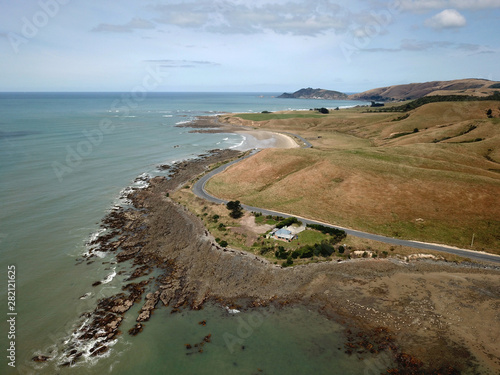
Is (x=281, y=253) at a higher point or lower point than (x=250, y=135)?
lower

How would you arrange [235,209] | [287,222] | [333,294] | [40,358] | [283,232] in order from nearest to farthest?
[40,358]
[333,294]
[283,232]
[287,222]
[235,209]

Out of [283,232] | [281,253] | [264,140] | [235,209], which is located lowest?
[281,253]

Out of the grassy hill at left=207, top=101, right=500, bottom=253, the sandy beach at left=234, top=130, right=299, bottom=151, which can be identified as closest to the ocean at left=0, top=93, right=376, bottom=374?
the grassy hill at left=207, top=101, right=500, bottom=253

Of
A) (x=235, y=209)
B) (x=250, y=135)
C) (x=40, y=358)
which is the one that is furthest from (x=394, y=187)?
(x=250, y=135)

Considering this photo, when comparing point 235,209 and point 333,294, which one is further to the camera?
point 235,209

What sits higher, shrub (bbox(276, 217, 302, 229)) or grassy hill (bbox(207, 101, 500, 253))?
grassy hill (bbox(207, 101, 500, 253))

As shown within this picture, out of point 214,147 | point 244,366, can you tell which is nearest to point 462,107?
point 214,147

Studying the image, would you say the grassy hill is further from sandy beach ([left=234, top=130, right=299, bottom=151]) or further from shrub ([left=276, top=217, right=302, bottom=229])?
sandy beach ([left=234, top=130, right=299, bottom=151])

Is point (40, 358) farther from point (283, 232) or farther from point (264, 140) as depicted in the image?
point (264, 140)
